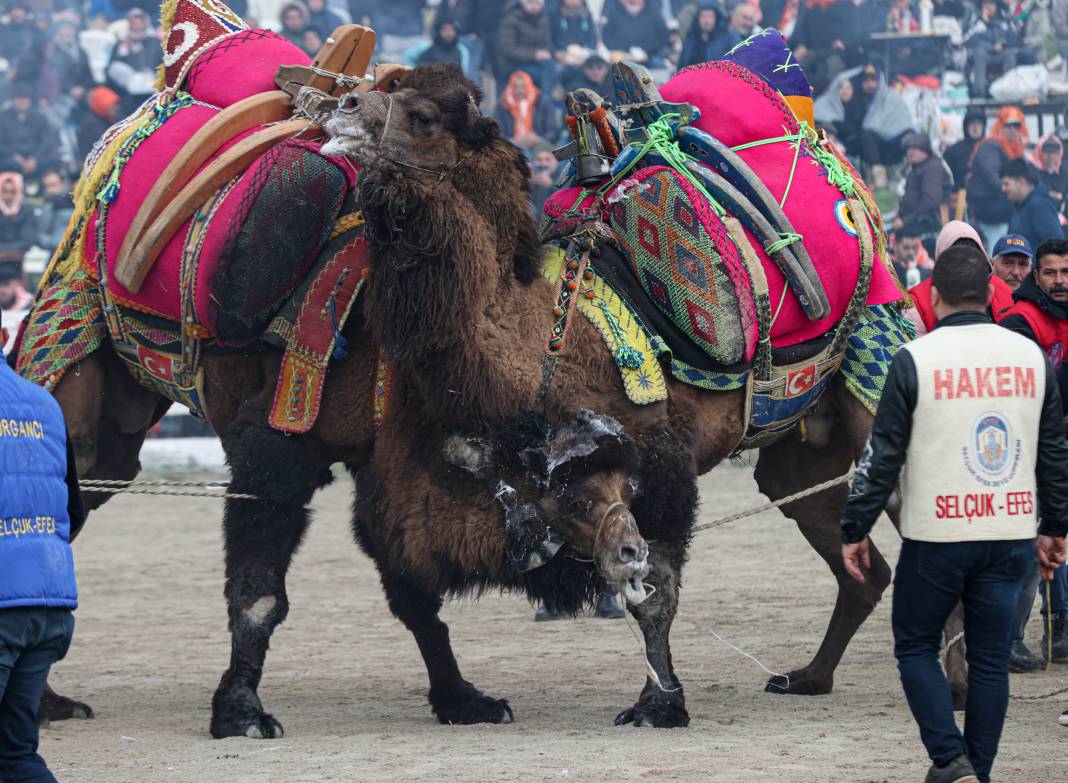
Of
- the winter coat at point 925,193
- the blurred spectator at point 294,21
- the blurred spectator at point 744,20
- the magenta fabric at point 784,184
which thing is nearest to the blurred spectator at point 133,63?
the blurred spectator at point 294,21

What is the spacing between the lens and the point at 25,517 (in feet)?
14.4

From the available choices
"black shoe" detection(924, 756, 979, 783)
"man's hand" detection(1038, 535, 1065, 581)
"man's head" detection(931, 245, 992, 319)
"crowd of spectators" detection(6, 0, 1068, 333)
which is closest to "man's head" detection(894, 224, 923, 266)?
"crowd of spectators" detection(6, 0, 1068, 333)

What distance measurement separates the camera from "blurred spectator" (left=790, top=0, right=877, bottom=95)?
55.0 feet

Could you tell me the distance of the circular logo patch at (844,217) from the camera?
23.1 ft

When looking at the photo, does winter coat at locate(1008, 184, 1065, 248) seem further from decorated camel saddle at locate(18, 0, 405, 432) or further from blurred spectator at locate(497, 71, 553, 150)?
decorated camel saddle at locate(18, 0, 405, 432)

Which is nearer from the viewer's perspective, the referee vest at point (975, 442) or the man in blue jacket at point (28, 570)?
the man in blue jacket at point (28, 570)

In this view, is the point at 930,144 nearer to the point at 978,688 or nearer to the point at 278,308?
the point at 278,308

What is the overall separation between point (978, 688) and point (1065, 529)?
0.56m

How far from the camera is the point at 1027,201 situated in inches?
612

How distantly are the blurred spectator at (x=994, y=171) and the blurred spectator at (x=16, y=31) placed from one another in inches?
427

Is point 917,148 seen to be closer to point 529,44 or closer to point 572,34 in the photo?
point 572,34

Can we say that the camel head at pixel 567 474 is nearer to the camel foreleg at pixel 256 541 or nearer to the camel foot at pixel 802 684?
the camel foreleg at pixel 256 541

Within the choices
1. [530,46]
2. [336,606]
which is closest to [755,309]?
[336,606]

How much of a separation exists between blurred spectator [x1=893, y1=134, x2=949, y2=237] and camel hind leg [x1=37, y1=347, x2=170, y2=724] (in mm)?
9921
